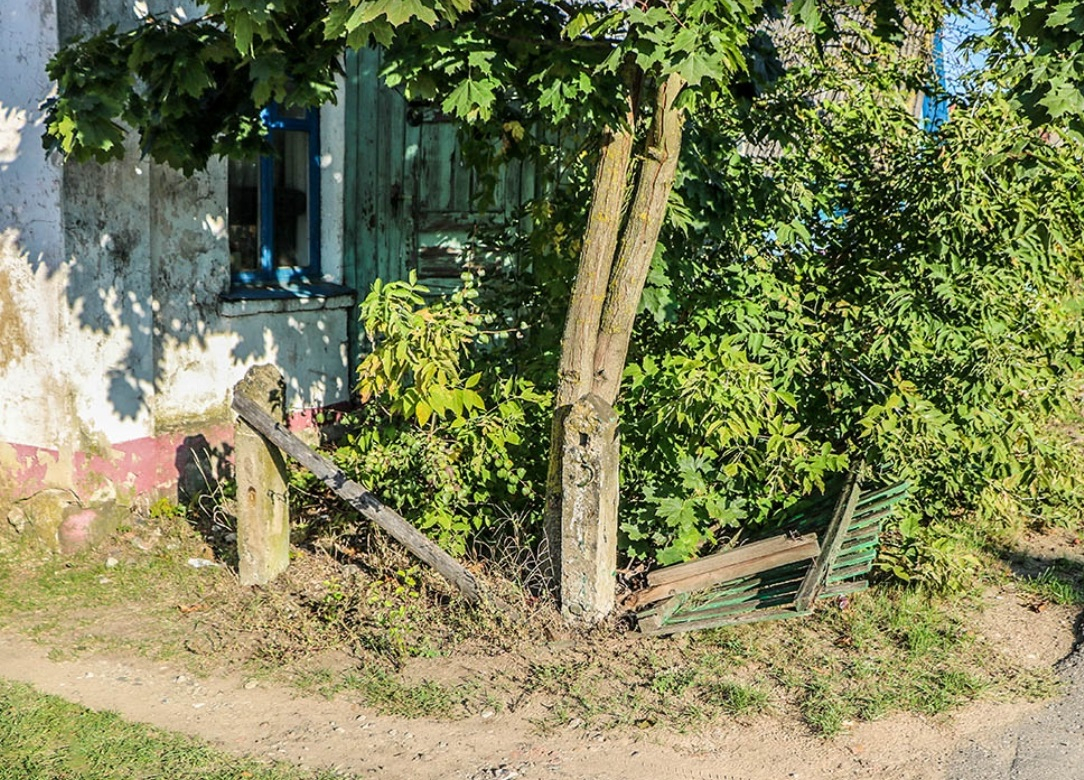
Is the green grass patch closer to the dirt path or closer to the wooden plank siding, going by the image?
the dirt path

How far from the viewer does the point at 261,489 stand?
18.1ft

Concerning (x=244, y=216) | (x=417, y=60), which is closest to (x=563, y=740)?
(x=417, y=60)

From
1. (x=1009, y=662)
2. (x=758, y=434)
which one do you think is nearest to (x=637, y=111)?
(x=758, y=434)

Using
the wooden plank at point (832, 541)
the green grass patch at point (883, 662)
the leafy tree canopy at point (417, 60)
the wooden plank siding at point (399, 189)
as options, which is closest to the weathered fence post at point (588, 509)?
the green grass patch at point (883, 662)

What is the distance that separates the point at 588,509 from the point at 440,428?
38.4 inches

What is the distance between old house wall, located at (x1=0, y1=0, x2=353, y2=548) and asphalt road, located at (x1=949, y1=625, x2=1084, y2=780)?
459cm

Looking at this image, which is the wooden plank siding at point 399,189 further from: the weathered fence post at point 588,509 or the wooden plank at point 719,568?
the wooden plank at point 719,568

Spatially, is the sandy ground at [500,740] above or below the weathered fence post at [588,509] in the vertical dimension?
below

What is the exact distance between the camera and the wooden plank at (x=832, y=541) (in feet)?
15.6

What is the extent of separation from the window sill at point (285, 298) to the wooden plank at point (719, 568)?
3.39 meters

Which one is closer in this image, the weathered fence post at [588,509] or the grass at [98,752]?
the grass at [98,752]

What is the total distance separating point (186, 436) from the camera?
6.87 metres

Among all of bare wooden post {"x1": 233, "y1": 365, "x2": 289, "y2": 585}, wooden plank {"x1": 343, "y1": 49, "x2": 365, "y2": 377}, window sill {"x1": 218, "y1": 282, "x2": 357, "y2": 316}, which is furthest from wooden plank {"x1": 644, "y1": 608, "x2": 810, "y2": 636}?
wooden plank {"x1": 343, "y1": 49, "x2": 365, "y2": 377}

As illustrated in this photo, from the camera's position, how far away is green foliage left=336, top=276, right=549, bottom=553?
505 centimetres
